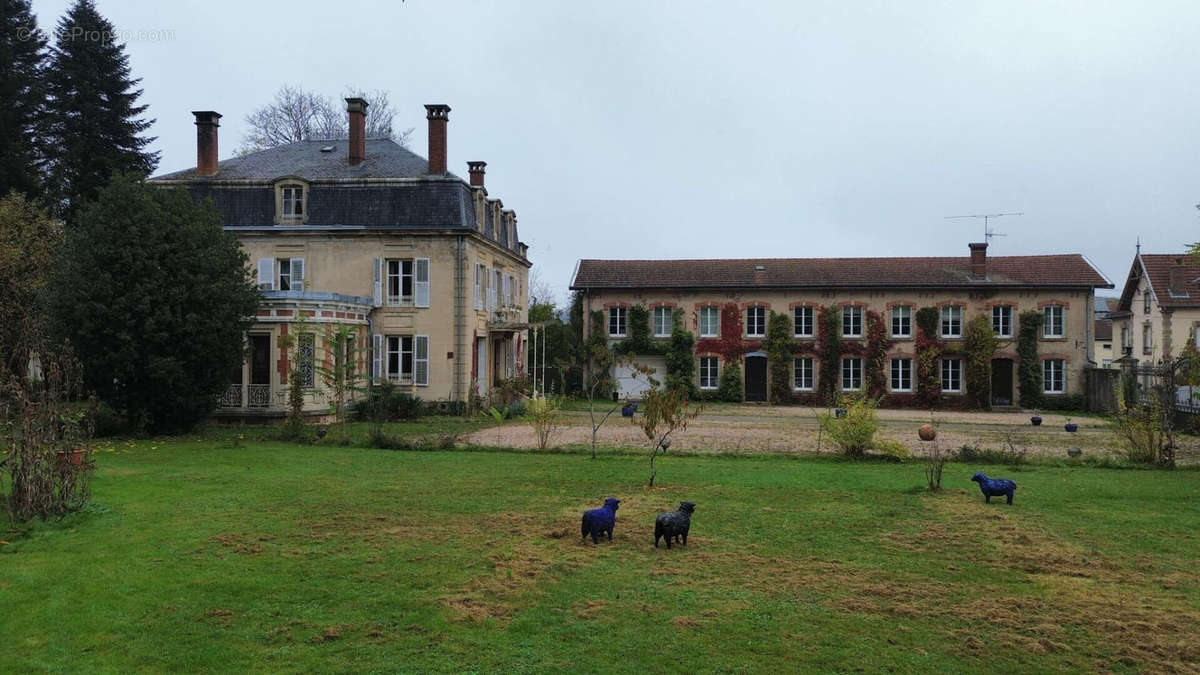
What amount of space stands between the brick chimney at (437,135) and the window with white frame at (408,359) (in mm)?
5558

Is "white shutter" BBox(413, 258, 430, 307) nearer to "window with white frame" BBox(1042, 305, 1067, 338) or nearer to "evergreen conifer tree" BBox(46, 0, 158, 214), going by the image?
"evergreen conifer tree" BBox(46, 0, 158, 214)

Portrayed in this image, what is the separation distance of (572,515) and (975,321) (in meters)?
27.8

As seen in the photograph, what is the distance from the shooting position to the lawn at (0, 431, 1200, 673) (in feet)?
19.1

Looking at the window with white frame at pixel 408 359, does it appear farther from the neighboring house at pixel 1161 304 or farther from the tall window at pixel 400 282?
the neighboring house at pixel 1161 304

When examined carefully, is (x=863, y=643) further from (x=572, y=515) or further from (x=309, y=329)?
(x=309, y=329)

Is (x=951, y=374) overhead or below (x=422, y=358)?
below

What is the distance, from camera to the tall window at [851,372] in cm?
3459

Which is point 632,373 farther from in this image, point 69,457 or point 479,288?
point 69,457

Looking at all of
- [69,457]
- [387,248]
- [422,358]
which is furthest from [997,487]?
[387,248]

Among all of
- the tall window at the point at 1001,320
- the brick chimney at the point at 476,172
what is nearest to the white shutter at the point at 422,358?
the brick chimney at the point at 476,172

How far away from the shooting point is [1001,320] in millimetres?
33938

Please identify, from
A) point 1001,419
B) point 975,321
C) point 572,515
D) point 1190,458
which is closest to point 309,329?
point 572,515

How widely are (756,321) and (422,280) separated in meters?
15.1

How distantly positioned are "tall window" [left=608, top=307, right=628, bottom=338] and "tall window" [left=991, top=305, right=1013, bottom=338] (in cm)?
1511
